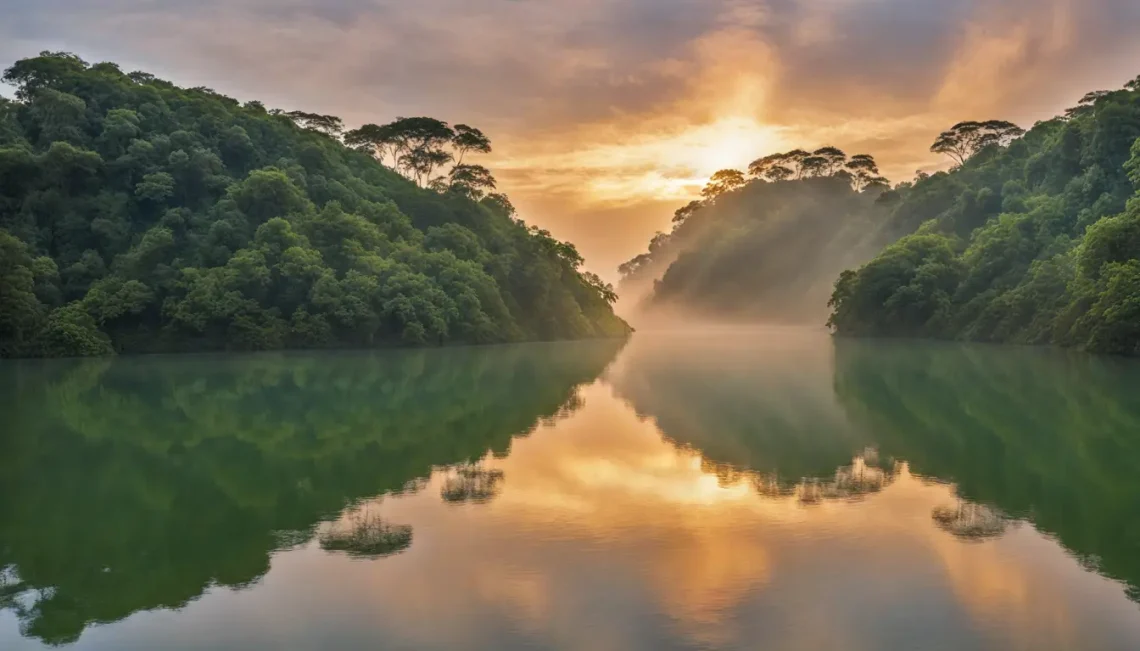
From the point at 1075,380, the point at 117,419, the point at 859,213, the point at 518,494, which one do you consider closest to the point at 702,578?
the point at 518,494

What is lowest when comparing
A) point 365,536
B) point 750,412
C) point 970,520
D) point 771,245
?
point 365,536

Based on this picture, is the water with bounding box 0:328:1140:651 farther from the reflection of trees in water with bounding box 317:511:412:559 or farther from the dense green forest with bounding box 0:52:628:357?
the dense green forest with bounding box 0:52:628:357

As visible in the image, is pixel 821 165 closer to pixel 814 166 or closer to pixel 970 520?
pixel 814 166

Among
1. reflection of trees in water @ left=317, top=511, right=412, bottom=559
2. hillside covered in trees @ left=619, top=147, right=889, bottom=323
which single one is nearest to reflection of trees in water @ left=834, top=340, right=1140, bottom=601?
reflection of trees in water @ left=317, top=511, right=412, bottom=559

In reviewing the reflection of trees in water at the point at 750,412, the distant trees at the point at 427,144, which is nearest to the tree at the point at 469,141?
the distant trees at the point at 427,144

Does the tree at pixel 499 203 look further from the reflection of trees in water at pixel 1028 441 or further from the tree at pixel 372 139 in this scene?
the reflection of trees in water at pixel 1028 441

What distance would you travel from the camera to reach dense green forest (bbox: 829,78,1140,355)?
37344 mm

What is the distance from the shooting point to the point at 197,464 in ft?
41.9

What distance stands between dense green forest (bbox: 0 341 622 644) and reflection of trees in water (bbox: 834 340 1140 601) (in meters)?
6.04

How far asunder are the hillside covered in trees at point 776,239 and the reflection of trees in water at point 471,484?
10166 cm

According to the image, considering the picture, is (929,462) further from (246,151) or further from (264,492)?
(246,151)

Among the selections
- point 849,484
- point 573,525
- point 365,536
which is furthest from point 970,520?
point 365,536

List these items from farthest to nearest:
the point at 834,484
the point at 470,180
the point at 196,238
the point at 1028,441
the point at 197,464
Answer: the point at 470,180 < the point at 196,238 < the point at 1028,441 < the point at 197,464 < the point at 834,484

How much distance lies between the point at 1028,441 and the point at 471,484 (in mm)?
8879
